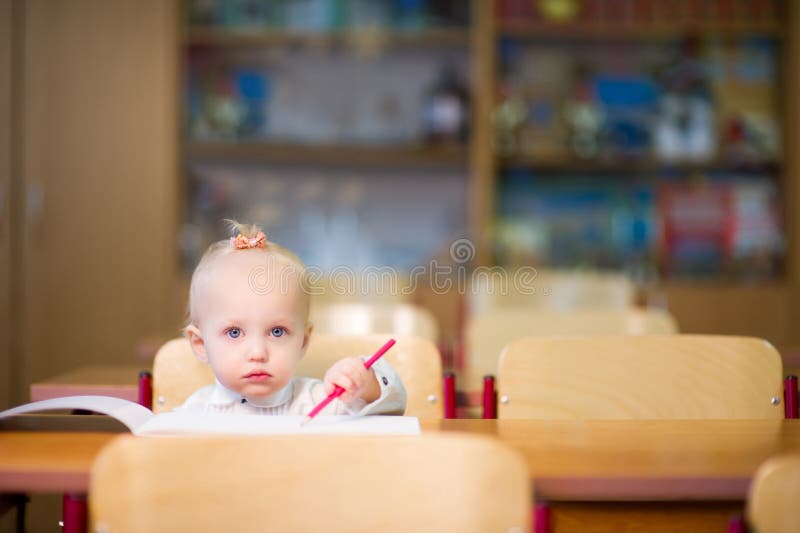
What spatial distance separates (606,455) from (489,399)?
0.59m

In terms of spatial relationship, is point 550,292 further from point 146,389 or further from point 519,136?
point 146,389

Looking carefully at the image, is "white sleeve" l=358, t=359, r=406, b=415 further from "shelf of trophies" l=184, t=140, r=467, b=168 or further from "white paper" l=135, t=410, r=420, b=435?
"shelf of trophies" l=184, t=140, r=467, b=168

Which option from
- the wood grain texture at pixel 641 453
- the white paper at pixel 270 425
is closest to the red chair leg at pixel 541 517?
the wood grain texture at pixel 641 453

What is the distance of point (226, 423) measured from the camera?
112cm

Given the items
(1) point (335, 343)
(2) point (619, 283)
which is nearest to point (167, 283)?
(2) point (619, 283)

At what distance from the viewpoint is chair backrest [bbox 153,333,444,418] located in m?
1.56

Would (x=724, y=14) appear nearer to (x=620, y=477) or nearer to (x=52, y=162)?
(x=52, y=162)

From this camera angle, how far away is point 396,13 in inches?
165

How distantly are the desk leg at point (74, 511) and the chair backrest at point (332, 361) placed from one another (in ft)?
1.63

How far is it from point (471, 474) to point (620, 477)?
0.68ft

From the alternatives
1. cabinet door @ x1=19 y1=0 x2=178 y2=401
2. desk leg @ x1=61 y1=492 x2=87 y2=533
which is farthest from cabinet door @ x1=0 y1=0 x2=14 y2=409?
desk leg @ x1=61 y1=492 x2=87 y2=533

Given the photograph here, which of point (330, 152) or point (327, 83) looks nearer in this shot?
point (330, 152)

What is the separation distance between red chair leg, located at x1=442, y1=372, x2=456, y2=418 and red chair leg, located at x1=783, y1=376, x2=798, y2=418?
0.58 m

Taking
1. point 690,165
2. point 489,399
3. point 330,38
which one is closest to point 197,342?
point 489,399
